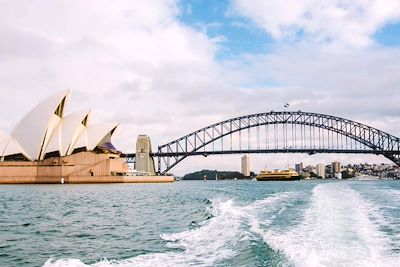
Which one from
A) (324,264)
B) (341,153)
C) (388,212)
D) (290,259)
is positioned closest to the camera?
(324,264)

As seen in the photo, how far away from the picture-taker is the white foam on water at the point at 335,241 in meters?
10.8

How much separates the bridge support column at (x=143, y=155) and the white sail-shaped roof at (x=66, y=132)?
31292mm

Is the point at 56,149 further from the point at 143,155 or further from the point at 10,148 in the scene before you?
the point at 143,155

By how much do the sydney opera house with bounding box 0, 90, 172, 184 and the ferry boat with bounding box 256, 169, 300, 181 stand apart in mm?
39831

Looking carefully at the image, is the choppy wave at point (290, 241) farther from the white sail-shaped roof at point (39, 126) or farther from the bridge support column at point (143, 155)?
the bridge support column at point (143, 155)

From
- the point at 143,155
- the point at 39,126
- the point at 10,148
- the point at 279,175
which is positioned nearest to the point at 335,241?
the point at 39,126

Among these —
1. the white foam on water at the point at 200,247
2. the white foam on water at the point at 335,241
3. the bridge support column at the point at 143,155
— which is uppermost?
the bridge support column at the point at 143,155

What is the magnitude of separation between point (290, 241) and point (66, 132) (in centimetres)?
7067

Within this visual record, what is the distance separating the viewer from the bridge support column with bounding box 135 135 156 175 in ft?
365

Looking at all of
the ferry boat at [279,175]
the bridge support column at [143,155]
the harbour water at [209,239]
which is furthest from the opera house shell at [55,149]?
the harbour water at [209,239]

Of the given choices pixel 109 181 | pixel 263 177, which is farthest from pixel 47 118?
pixel 263 177

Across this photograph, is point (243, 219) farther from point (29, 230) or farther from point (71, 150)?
point (71, 150)

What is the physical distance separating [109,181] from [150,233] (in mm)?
72904

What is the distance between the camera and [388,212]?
20688mm
